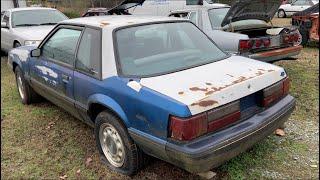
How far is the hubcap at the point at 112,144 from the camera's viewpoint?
3525 mm

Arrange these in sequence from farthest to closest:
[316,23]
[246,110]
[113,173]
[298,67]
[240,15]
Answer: [316,23] → [298,67] → [240,15] → [113,173] → [246,110]

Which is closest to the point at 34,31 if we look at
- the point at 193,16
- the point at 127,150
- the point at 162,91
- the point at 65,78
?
the point at 193,16

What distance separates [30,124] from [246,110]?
3206 millimetres

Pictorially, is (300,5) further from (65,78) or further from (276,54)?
(65,78)

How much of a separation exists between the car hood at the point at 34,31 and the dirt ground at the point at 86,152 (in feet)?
9.01

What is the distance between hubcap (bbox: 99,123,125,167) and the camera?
353 cm

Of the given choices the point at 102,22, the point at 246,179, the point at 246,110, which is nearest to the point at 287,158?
the point at 246,179

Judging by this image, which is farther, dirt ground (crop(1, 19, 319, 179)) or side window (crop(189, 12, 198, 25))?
side window (crop(189, 12, 198, 25))

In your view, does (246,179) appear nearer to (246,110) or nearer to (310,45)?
(246,110)

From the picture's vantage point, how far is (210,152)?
279 centimetres

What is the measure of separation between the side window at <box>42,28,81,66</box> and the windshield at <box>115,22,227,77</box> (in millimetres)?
782

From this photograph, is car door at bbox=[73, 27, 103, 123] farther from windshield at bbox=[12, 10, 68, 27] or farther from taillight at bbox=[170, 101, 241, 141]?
windshield at bbox=[12, 10, 68, 27]

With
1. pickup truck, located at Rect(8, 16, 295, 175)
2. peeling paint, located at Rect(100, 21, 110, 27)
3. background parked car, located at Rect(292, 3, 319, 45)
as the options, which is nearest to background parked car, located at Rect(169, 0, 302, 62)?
pickup truck, located at Rect(8, 16, 295, 175)

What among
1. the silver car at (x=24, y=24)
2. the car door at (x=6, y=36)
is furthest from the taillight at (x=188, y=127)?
the car door at (x=6, y=36)
